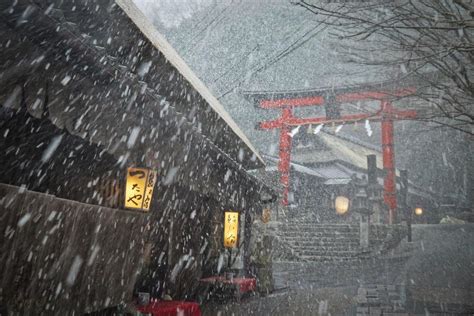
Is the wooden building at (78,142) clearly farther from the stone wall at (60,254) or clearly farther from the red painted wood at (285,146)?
the red painted wood at (285,146)

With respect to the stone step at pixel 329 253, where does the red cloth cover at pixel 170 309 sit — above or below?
above

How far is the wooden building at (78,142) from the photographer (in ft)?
8.87

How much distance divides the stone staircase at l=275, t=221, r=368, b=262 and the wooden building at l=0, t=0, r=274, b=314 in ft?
48.4

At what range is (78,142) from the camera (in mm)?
4543

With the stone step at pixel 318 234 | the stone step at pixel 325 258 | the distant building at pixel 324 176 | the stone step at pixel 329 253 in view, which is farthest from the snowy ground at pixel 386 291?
the distant building at pixel 324 176

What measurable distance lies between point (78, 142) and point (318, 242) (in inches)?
761

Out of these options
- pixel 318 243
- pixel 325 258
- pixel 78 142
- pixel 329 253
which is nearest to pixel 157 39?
pixel 78 142

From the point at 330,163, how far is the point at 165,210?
34401 mm

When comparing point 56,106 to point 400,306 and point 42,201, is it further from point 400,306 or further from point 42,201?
point 400,306

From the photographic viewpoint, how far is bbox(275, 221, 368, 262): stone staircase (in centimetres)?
1964

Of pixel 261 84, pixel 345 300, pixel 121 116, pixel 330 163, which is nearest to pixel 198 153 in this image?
pixel 121 116

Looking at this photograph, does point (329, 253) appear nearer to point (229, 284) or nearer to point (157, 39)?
point (229, 284)

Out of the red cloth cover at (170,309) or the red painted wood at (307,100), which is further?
the red painted wood at (307,100)

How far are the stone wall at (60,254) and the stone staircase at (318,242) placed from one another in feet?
55.1
